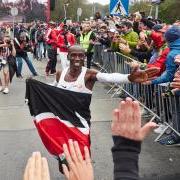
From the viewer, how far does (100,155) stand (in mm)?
7207

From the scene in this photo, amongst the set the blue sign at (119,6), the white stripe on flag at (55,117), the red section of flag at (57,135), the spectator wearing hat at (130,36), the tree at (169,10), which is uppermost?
the blue sign at (119,6)

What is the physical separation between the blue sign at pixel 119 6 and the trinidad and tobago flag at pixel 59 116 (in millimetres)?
7868

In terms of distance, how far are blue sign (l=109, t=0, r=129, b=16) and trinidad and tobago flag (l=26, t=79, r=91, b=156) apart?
7868 millimetres

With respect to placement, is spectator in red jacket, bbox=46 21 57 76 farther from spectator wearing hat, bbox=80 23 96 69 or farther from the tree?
the tree

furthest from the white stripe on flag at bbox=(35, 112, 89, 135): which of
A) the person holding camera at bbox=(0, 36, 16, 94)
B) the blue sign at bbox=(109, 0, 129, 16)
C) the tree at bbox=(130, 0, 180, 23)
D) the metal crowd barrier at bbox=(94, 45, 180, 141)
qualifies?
the tree at bbox=(130, 0, 180, 23)

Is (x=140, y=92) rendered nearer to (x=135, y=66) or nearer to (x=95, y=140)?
(x=95, y=140)

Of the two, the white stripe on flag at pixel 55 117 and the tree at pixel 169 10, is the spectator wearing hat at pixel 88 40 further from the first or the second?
the tree at pixel 169 10

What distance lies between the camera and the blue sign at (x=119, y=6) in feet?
43.9

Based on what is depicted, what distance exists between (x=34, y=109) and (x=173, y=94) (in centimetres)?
195

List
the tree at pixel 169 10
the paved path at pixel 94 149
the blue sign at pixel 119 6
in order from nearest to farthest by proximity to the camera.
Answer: the paved path at pixel 94 149
the blue sign at pixel 119 6
the tree at pixel 169 10

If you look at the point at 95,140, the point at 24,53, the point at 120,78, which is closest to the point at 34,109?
the point at 120,78

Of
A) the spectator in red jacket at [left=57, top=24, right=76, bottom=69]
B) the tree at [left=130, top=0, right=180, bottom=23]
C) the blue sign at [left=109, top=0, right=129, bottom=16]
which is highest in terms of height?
the blue sign at [left=109, top=0, right=129, bottom=16]

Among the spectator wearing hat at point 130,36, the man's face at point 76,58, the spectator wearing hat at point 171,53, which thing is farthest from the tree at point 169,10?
the man's face at point 76,58

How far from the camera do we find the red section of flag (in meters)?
5.51
